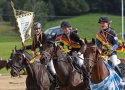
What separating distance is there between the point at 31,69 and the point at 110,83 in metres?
2.58

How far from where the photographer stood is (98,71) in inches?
515

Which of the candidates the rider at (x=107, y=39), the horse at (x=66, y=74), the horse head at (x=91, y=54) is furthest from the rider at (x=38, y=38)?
the horse head at (x=91, y=54)

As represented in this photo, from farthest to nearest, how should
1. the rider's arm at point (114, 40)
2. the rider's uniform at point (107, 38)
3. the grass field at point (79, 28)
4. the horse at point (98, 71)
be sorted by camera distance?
the grass field at point (79, 28), the rider's uniform at point (107, 38), the rider's arm at point (114, 40), the horse at point (98, 71)

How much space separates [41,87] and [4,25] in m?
46.3

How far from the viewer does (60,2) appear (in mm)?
76562

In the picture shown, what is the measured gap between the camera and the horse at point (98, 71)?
1274cm

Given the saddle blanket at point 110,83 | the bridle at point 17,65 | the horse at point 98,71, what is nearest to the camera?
the horse at point 98,71

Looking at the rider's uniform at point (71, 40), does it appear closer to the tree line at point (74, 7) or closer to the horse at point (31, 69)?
the horse at point (31, 69)

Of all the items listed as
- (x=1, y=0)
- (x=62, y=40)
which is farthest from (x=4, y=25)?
(x=62, y=40)

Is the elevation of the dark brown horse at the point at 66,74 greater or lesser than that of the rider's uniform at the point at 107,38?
lesser

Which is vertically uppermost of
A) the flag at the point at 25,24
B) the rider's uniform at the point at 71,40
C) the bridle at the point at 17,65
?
the flag at the point at 25,24

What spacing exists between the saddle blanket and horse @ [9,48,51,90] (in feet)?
6.48

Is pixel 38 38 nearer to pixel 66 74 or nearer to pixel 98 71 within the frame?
pixel 66 74

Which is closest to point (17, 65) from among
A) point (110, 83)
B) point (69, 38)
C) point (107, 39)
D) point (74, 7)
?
point (69, 38)
